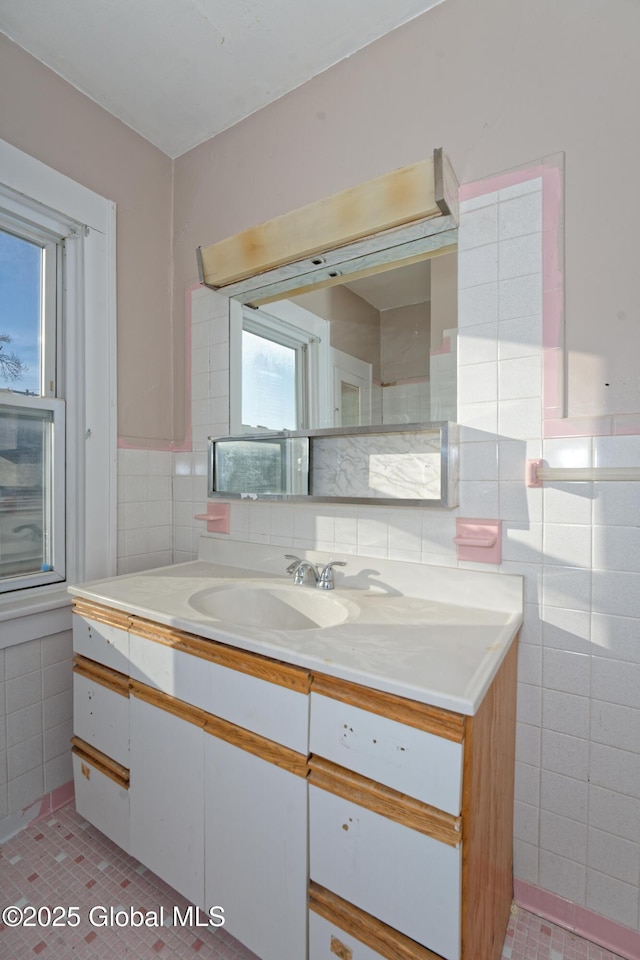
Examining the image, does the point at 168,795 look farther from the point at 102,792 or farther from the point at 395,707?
the point at 395,707

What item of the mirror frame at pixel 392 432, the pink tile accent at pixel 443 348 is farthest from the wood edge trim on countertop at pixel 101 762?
the pink tile accent at pixel 443 348

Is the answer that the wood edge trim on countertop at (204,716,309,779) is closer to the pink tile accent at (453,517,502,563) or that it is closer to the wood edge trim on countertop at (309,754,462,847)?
the wood edge trim on countertop at (309,754,462,847)

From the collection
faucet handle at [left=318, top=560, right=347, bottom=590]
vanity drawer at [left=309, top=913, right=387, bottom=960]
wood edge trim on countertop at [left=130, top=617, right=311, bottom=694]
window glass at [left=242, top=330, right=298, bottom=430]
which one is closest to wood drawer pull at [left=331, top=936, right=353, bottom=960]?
vanity drawer at [left=309, top=913, right=387, bottom=960]

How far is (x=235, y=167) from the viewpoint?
1771 millimetres

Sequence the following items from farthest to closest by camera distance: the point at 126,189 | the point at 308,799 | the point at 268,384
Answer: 1. the point at 126,189
2. the point at 268,384
3. the point at 308,799

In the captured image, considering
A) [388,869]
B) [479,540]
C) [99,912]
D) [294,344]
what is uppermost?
[294,344]

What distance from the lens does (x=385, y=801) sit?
2.78 feet

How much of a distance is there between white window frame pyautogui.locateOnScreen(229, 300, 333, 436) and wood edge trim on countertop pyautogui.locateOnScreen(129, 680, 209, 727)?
88 cm

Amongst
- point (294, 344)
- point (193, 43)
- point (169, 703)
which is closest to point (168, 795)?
point (169, 703)

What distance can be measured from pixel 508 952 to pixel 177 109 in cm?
275

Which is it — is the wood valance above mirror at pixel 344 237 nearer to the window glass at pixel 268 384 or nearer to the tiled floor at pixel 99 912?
the window glass at pixel 268 384

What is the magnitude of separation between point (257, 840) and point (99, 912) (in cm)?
60

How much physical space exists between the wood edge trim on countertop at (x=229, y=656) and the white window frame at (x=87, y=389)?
55 centimetres

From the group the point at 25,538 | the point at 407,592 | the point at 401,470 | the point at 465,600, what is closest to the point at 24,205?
the point at 25,538
